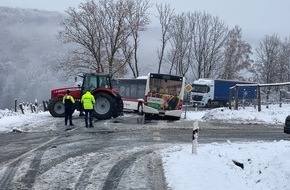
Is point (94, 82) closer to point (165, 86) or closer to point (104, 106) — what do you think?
point (104, 106)

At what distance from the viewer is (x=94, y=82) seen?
904 inches

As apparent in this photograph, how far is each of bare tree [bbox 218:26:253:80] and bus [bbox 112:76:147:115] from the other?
37.1 metres

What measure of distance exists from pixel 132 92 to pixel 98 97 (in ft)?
40.5

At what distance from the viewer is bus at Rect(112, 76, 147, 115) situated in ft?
110

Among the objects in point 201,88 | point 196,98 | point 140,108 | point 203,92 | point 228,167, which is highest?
point 201,88

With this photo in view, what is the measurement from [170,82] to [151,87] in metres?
1.23

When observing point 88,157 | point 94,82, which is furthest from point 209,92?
point 88,157

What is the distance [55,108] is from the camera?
23.7m

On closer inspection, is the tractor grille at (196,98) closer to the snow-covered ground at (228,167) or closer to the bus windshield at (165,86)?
the bus windshield at (165,86)

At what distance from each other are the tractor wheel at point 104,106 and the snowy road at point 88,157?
14.5 feet

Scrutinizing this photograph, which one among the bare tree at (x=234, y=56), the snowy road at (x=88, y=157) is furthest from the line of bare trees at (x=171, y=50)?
the snowy road at (x=88, y=157)

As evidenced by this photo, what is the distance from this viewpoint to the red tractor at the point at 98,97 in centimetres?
2214

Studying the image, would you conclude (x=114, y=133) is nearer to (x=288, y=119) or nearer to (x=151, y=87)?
(x=288, y=119)

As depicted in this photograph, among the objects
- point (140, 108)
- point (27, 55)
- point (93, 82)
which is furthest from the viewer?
point (27, 55)
